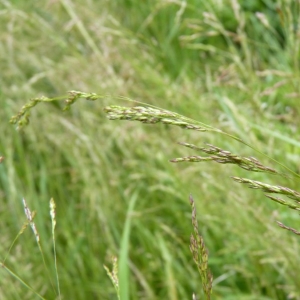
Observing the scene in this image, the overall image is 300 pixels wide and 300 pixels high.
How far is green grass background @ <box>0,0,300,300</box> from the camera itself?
2.03 m

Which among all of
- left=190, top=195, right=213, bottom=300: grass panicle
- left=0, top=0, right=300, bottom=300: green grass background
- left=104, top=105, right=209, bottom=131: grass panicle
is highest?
left=104, top=105, right=209, bottom=131: grass panicle

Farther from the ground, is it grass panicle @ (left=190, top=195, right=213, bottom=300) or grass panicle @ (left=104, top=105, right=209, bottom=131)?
grass panicle @ (left=104, top=105, right=209, bottom=131)

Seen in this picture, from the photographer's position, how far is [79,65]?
2.93 meters

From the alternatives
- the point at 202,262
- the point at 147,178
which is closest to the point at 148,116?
the point at 202,262

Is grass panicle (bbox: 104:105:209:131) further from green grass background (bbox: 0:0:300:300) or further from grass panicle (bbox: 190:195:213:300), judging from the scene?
green grass background (bbox: 0:0:300:300)

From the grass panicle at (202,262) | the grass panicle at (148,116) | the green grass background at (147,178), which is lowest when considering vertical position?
the green grass background at (147,178)

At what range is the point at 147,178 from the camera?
290 centimetres

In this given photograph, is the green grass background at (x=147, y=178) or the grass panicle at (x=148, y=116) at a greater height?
the grass panicle at (x=148, y=116)

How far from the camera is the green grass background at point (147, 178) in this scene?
2.03m

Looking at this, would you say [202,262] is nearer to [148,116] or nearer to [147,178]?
[148,116]

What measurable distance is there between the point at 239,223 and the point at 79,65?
1238 millimetres

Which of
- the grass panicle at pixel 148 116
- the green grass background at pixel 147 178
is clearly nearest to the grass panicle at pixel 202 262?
the grass panicle at pixel 148 116

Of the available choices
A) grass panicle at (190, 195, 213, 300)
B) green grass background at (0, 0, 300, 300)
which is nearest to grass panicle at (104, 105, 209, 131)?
grass panicle at (190, 195, 213, 300)

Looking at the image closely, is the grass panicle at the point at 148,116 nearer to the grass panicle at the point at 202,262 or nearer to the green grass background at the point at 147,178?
the grass panicle at the point at 202,262
